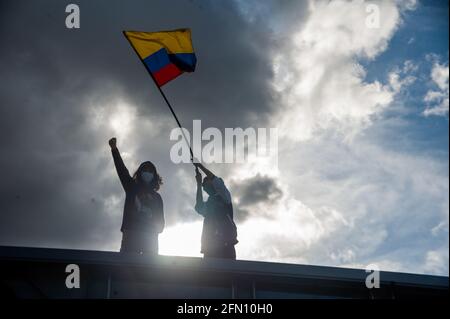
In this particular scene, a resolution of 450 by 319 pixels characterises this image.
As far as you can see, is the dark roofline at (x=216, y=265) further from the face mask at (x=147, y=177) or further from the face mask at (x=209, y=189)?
the face mask at (x=209, y=189)

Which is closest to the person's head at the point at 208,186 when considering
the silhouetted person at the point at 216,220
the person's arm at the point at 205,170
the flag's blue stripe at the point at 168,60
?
the silhouetted person at the point at 216,220

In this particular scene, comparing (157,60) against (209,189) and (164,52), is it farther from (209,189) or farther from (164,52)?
(209,189)

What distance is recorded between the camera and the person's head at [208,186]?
25.6 ft

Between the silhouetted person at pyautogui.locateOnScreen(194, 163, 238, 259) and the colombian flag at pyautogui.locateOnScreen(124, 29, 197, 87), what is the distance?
2423mm

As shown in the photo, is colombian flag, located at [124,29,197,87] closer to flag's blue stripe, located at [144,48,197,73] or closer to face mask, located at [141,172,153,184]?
flag's blue stripe, located at [144,48,197,73]

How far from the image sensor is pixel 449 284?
6.86 m

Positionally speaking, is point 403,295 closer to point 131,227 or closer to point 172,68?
point 131,227

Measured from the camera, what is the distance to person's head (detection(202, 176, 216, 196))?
780 cm

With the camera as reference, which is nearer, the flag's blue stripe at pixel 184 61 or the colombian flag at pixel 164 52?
the colombian flag at pixel 164 52

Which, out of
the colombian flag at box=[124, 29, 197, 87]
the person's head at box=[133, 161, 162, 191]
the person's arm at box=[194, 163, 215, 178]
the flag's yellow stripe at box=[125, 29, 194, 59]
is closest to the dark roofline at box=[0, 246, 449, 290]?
the person's head at box=[133, 161, 162, 191]

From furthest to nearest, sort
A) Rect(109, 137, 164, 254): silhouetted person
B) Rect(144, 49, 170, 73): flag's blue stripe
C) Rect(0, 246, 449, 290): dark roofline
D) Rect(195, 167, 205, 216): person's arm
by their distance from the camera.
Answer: Rect(144, 49, 170, 73): flag's blue stripe, Rect(195, 167, 205, 216): person's arm, Rect(109, 137, 164, 254): silhouetted person, Rect(0, 246, 449, 290): dark roofline

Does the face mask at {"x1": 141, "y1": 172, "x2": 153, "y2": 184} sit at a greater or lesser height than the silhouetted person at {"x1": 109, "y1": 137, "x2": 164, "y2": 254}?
greater

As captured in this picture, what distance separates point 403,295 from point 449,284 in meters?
0.70
